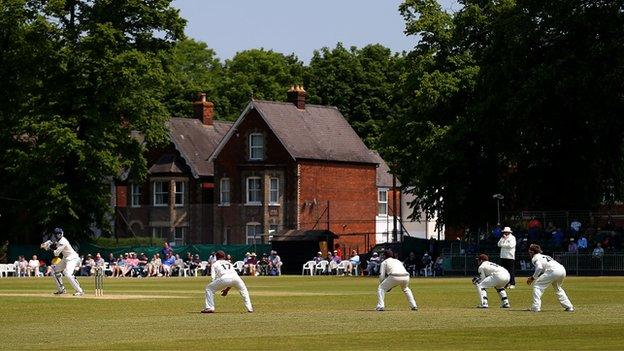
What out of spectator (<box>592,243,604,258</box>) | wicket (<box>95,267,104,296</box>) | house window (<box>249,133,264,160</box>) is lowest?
wicket (<box>95,267,104,296</box>)

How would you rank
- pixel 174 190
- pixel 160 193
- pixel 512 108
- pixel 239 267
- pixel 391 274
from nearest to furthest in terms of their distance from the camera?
1. pixel 391 274
2. pixel 512 108
3. pixel 239 267
4. pixel 174 190
5. pixel 160 193

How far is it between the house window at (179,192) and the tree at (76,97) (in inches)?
715

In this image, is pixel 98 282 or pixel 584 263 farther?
pixel 584 263

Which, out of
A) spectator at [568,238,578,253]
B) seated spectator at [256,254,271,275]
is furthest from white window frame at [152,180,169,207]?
spectator at [568,238,578,253]

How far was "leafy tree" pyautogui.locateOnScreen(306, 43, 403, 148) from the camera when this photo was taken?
126375 millimetres

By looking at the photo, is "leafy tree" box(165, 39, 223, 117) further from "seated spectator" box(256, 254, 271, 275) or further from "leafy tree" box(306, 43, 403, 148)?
"seated spectator" box(256, 254, 271, 275)

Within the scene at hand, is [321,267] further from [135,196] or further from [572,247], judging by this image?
[135,196]

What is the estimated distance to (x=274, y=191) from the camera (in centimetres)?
9938

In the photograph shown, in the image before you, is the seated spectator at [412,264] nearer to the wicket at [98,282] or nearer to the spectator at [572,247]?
the spectator at [572,247]

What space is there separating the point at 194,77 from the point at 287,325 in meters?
114

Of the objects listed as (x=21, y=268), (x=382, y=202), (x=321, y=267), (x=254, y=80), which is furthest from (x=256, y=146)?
(x=254, y=80)

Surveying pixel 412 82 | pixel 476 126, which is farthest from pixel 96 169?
pixel 476 126

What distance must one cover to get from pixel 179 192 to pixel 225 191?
4372 millimetres

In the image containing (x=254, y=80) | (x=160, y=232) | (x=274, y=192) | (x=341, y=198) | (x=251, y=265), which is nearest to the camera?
(x=251, y=265)
